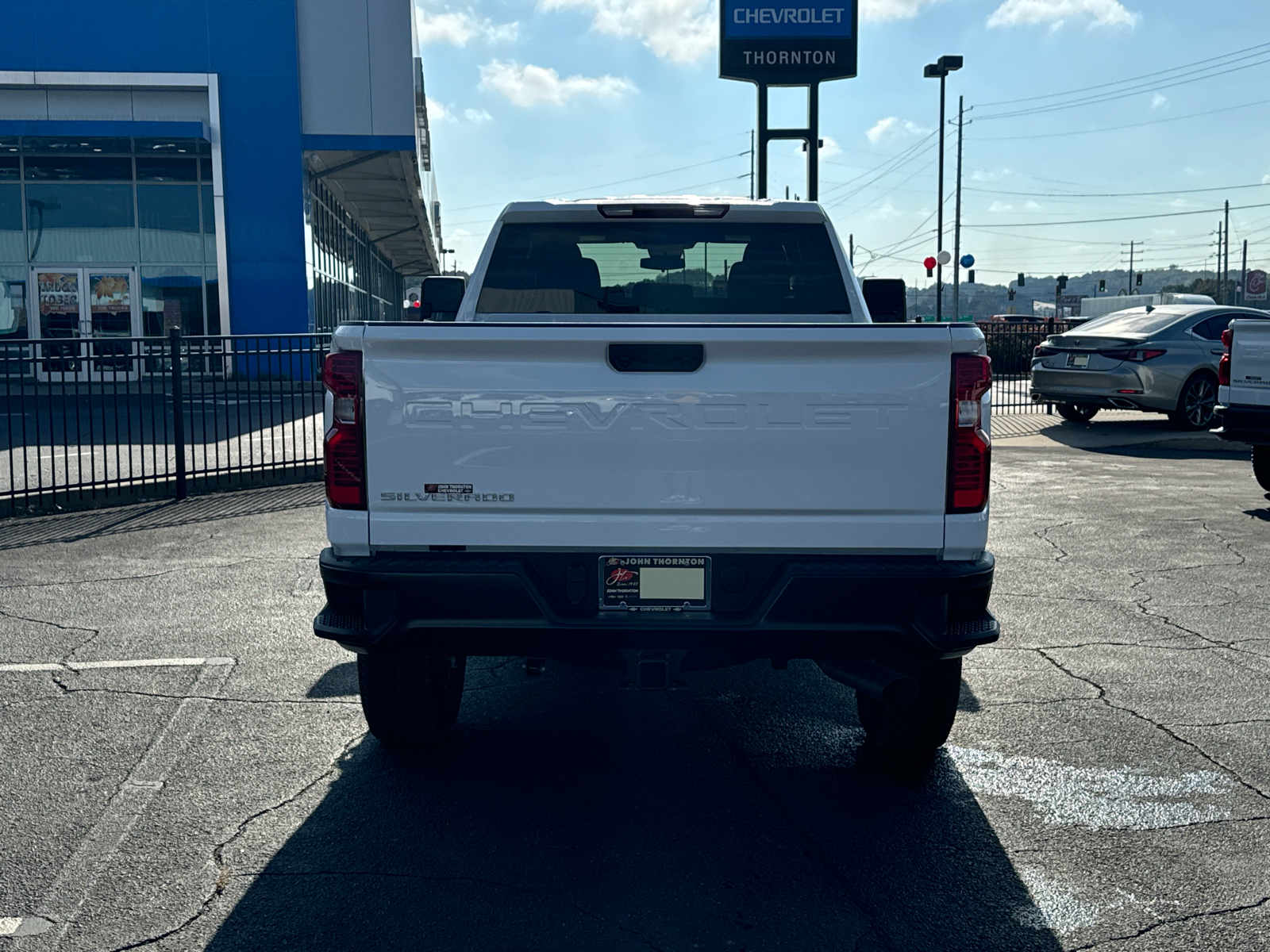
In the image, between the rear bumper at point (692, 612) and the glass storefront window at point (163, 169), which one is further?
the glass storefront window at point (163, 169)

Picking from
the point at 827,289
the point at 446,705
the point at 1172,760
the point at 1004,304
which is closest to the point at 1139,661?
the point at 1172,760

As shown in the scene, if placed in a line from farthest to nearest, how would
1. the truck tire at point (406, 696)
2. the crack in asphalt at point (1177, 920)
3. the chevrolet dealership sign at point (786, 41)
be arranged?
the chevrolet dealership sign at point (786, 41) < the truck tire at point (406, 696) < the crack in asphalt at point (1177, 920)

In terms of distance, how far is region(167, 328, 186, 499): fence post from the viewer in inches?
456

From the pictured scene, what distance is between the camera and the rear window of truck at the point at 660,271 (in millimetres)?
5676

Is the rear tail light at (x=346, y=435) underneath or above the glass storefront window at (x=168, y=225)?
underneath

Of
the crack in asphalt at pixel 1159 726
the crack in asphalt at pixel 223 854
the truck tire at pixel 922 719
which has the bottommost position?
the crack in asphalt at pixel 1159 726

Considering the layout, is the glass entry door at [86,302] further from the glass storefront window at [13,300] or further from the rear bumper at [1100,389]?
the rear bumper at [1100,389]

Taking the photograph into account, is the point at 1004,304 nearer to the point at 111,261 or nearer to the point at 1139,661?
the point at 111,261

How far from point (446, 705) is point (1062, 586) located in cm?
453

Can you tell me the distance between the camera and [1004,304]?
7461 inches

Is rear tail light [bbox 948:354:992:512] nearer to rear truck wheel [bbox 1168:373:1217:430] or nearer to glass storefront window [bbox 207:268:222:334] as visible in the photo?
rear truck wheel [bbox 1168:373:1217:430]

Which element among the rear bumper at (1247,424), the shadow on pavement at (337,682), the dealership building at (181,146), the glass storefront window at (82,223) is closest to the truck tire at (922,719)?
the shadow on pavement at (337,682)

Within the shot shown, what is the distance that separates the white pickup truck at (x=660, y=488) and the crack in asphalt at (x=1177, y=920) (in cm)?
93

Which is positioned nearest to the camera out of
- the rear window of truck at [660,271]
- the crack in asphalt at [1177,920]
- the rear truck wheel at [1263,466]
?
the crack in asphalt at [1177,920]
